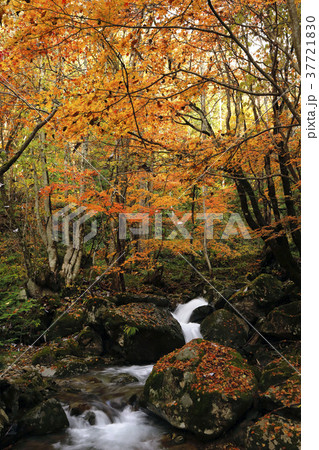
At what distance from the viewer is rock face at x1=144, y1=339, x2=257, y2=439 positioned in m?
4.26

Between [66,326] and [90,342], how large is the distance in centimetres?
114

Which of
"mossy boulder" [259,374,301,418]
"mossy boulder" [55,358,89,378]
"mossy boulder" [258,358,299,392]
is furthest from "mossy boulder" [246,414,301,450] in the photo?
"mossy boulder" [55,358,89,378]

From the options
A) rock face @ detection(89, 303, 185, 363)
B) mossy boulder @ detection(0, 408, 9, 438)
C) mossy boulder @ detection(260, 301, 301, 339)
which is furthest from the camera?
rock face @ detection(89, 303, 185, 363)

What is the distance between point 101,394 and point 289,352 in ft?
12.8

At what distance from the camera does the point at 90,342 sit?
780 centimetres

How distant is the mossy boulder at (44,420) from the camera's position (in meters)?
4.41

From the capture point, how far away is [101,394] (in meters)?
5.89

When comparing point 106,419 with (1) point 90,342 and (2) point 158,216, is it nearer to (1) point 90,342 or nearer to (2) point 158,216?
(1) point 90,342

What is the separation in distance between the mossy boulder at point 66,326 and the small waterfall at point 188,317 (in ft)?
10.1

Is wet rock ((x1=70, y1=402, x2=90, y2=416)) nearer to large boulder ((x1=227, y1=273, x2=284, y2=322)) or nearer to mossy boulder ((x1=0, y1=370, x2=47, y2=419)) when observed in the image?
mossy boulder ((x1=0, y1=370, x2=47, y2=419))

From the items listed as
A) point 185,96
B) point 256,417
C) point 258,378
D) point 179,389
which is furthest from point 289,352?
point 185,96

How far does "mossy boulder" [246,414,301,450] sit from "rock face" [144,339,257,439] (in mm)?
609

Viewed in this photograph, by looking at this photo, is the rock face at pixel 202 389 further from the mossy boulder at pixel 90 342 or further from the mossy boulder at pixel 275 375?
the mossy boulder at pixel 90 342

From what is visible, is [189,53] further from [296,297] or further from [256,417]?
[256,417]
